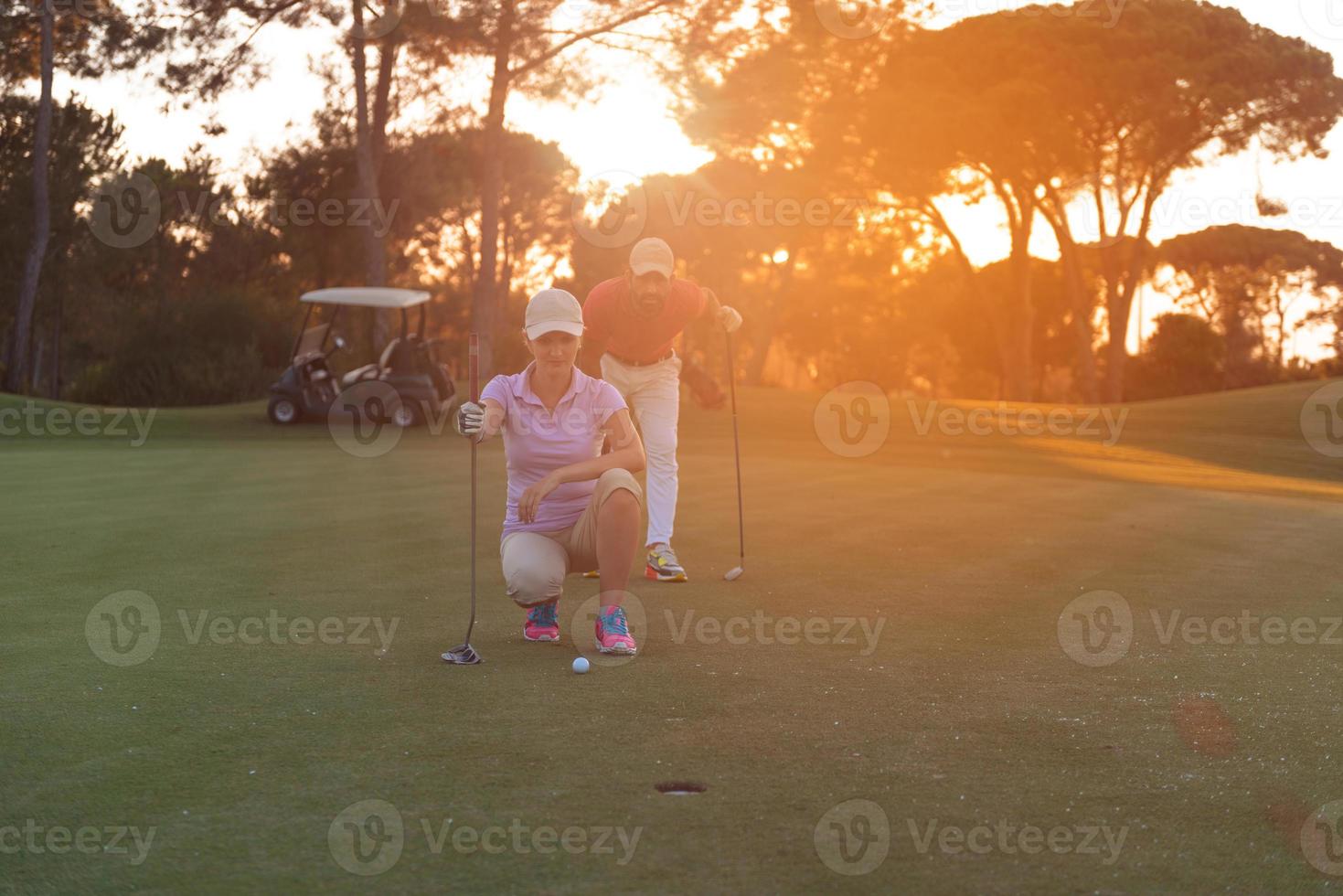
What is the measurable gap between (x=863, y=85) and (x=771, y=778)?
33.7m

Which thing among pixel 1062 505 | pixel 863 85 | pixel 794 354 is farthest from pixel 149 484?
pixel 794 354

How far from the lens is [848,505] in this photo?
1220 cm

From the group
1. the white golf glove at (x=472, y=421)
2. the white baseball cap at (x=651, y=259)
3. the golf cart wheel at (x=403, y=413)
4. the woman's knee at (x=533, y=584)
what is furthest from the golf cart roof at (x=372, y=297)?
the white golf glove at (x=472, y=421)

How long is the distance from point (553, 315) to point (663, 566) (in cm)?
268

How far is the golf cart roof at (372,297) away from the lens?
77.2ft

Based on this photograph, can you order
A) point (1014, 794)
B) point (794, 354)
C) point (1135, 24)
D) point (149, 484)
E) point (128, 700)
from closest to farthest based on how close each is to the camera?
point (1014, 794) → point (128, 700) → point (149, 484) → point (1135, 24) → point (794, 354)

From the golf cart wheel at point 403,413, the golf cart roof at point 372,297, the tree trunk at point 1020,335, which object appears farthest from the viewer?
the tree trunk at point 1020,335

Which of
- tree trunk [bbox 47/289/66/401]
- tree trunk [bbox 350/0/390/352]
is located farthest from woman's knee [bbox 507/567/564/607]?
tree trunk [bbox 47/289/66/401]

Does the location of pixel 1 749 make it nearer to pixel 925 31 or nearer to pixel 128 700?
pixel 128 700

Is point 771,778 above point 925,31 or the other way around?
the other way around

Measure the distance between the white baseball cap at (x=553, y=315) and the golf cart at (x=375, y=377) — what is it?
17.9 meters

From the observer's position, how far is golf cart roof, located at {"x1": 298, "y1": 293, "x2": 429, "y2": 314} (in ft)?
77.2

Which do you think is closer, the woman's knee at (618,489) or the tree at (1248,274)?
the woman's knee at (618,489)

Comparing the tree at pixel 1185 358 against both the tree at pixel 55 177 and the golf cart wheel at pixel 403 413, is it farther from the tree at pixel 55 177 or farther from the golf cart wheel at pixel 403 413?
the tree at pixel 55 177
